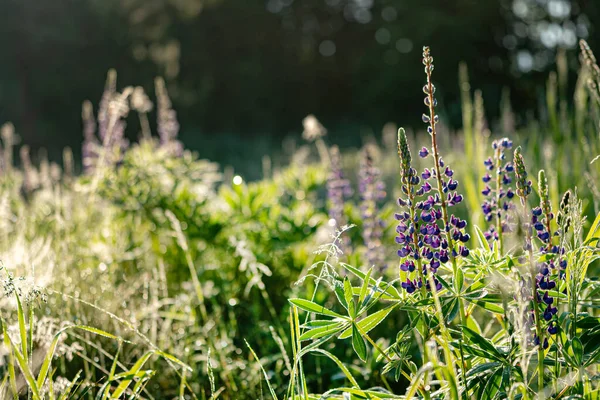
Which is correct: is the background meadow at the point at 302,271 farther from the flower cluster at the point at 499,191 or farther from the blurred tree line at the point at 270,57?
the blurred tree line at the point at 270,57

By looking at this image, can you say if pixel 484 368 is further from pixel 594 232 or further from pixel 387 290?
pixel 594 232

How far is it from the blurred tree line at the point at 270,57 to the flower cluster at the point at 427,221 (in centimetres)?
1732

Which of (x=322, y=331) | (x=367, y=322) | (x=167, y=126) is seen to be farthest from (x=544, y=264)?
(x=167, y=126)

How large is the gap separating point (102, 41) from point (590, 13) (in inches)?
692

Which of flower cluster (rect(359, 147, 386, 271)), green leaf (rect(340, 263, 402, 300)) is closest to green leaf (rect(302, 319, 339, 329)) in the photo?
green leaf (rect(340, 263, 402, 300))

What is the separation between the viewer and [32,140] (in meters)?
20.7

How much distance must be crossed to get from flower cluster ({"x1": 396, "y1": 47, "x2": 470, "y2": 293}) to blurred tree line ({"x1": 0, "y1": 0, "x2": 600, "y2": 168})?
17.3 m

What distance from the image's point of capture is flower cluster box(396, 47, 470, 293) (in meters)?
1.28

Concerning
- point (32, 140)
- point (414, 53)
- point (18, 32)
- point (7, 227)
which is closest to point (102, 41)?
point (18, 32)

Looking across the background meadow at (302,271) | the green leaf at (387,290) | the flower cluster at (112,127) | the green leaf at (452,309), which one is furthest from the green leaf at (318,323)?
the flower cluster at (112,127)

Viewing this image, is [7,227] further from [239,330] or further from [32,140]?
[32,140]

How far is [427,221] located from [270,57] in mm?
24619

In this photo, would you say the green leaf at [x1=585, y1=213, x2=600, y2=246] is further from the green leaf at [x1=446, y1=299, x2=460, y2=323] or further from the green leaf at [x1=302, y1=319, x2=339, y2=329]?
the green leaf at [x1=302, y1=319, x2=339, y2=329]

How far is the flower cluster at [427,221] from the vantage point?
1284 mm
